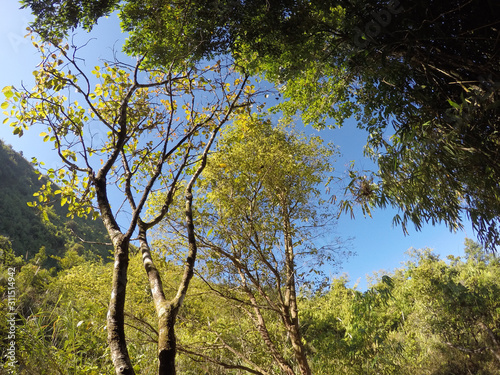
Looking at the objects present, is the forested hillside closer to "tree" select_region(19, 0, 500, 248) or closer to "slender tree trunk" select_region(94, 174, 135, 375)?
"tree" select_region(19, 0, 500, 248)

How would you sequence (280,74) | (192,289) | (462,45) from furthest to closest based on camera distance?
(192,289)
(280,74)
(462,45)

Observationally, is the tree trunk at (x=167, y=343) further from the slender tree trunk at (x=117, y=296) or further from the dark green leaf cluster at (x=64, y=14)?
the dark green leaf cluster at (x=64, y=14)

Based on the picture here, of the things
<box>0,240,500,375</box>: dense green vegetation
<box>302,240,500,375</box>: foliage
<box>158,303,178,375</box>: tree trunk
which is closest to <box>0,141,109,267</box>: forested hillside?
<box>0,240,500,375</box>: dense green vegetation

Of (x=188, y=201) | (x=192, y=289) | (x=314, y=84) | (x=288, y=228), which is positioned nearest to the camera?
(x=188, y=201)

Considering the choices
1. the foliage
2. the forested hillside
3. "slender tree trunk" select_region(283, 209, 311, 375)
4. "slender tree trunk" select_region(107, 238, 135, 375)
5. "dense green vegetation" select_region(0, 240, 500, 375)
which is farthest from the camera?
the forested hillside

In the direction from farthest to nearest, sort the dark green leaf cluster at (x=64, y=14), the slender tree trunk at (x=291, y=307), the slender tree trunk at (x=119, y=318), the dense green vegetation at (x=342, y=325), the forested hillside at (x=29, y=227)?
the forested hillside at (x=29, y=227) → the dense green vegetation at (x=342, y=325) → the slender tree trunk at (x=291, y=307) → the dark green leaf cluster at (x=64, y=14) → the slender tree trunk at (x=119, y=318)

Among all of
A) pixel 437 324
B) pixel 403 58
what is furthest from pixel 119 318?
pixel 437 324

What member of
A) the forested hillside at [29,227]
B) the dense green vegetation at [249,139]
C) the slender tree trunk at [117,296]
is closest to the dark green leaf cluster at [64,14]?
the dense green vegetation at [249,139]

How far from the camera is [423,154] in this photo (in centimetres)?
325

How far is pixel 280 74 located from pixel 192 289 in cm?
465

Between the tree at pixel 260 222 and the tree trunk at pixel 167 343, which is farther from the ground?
the tree at pixel 260 222

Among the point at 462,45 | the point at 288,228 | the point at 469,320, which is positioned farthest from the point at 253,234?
the point at 469,320

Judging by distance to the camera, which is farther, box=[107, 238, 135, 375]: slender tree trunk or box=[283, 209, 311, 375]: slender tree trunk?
box=[283, 209, 311, 375]: slender tree trunk

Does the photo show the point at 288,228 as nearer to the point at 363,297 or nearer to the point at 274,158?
the point at 274,158
